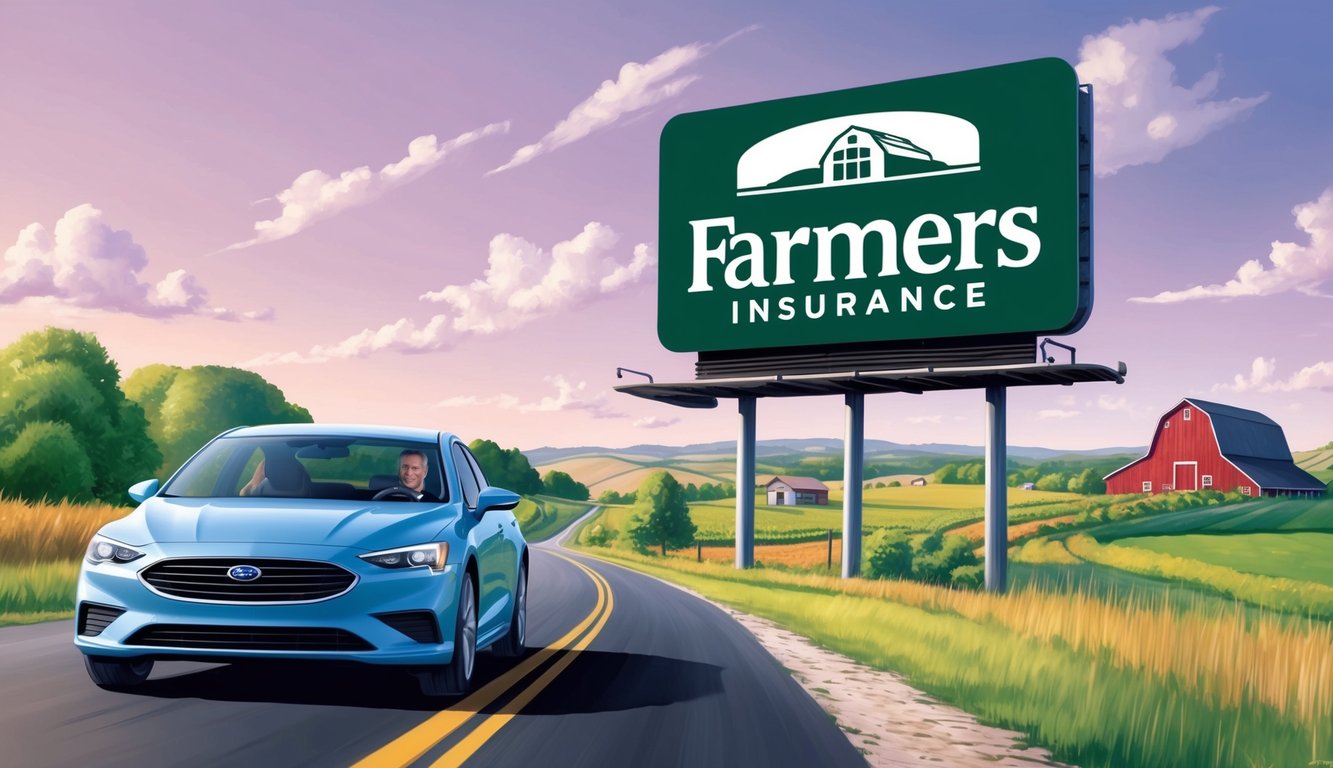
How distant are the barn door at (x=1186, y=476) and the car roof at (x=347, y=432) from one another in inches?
3377

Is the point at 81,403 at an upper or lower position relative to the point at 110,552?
upper

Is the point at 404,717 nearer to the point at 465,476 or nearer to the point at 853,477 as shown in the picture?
the point at 465,476

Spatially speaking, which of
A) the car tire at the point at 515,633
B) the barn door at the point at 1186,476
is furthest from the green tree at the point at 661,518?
the car tire at the point at 515,633

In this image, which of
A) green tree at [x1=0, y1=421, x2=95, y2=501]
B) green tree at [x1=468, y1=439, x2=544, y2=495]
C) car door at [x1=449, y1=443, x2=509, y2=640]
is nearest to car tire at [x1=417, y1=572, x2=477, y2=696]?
car door at [x1=449, y1=443, x2=509, y2=640]

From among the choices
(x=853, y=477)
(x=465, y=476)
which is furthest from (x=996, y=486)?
(x=465, y=476)

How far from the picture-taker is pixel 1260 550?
51.3 m

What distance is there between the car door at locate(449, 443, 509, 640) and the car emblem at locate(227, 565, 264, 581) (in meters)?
1.82

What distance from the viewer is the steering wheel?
29.5 feet

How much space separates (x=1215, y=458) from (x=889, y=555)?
129ft

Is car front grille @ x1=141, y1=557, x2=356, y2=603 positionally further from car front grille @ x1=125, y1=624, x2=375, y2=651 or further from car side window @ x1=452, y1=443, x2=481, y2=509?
car side window @ x1=452, y1=443, x2=481, y2=509

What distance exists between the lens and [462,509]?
353 inches

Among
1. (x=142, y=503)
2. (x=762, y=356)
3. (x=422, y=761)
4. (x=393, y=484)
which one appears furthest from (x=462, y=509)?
(x=762, y=356)

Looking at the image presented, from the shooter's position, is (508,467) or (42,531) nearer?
(42,531)

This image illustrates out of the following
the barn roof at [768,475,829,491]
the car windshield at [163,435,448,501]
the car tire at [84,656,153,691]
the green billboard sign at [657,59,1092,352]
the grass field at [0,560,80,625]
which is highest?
the green billboard sign at [657,59,1092,352]
